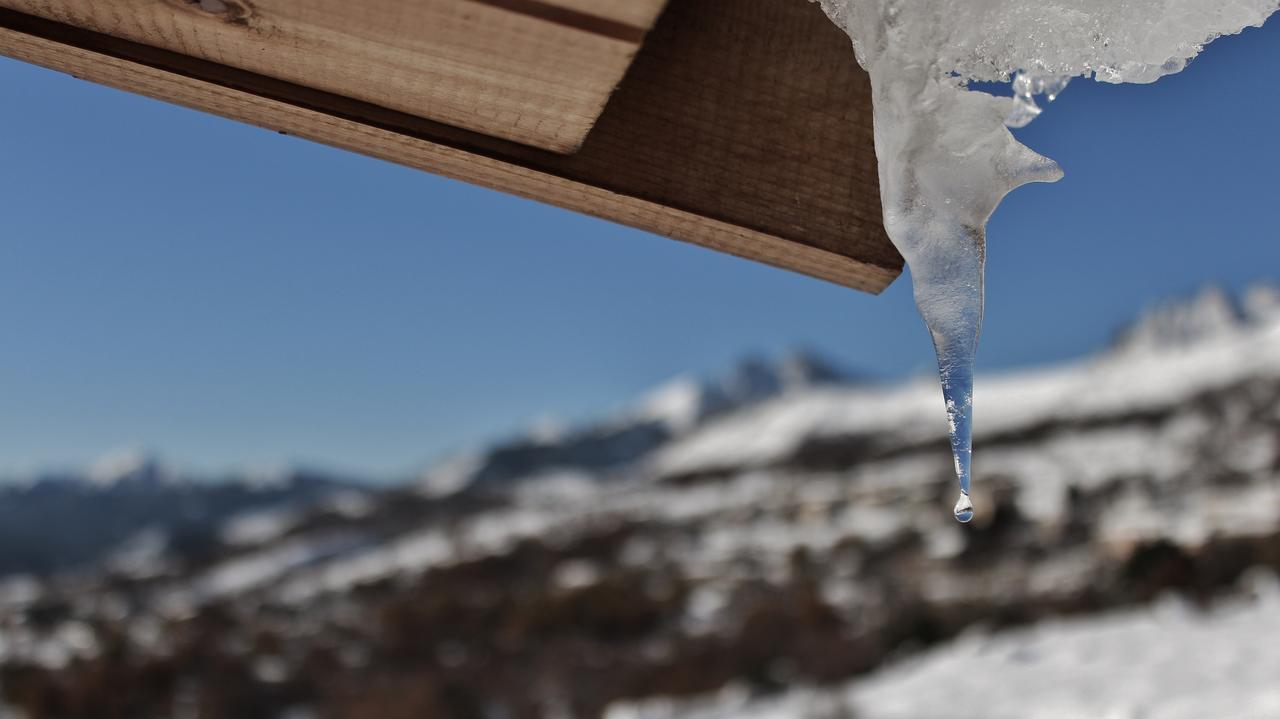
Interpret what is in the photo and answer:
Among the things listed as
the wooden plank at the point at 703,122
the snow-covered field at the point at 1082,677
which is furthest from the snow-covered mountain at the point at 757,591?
the wooden plank at the point at 703,122

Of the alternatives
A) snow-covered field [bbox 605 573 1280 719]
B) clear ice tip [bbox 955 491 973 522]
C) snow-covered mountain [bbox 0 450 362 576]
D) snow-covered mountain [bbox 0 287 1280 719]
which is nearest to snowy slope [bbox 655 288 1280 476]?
snow-covered mountain [bbox 0 287 1280 719]

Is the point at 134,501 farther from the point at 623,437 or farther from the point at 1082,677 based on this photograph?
the point at 1082,677

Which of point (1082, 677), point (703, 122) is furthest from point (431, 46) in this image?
point (1082, 677)

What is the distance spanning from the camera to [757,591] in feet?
38.8

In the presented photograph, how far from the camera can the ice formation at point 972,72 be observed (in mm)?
877

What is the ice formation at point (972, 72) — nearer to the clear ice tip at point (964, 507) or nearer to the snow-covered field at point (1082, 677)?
the clear ice tip at point (964, 507)

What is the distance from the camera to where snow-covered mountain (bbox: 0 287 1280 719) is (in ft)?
24.2

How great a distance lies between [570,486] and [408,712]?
30112mm

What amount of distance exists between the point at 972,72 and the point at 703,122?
0.24 meters

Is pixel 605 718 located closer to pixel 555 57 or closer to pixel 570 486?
pixel 555 57

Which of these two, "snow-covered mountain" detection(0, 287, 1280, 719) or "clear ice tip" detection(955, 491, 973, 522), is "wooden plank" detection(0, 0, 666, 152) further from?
"snow-covered mountain" detection(0, 287, 1280, 719)

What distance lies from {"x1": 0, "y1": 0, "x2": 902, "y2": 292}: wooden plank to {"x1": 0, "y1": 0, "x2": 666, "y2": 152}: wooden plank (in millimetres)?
21

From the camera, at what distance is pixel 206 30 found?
32.4 inches

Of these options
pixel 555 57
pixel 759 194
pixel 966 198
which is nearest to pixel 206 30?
pixel 555 57
